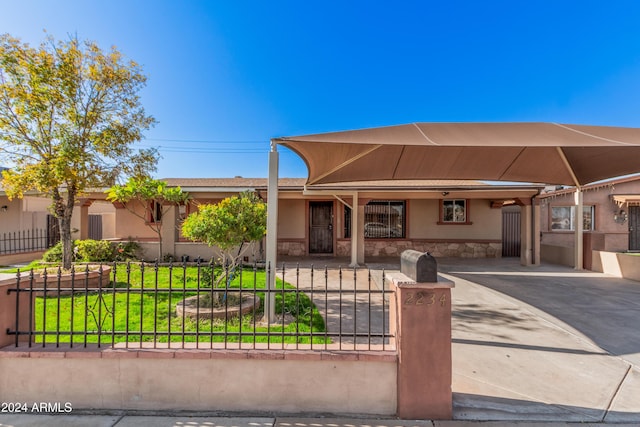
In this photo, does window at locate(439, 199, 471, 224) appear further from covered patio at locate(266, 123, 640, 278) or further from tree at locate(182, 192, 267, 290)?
tree at locate(182, 192, 267, 290)

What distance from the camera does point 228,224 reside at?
4594mm

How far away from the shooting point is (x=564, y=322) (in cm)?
453

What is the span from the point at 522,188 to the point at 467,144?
686cm

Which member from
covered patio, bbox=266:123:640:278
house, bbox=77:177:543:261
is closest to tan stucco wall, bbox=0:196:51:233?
house, bbox=77:177:543:261

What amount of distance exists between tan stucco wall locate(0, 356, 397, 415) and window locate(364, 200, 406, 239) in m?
9.95

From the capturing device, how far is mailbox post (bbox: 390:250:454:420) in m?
2.34

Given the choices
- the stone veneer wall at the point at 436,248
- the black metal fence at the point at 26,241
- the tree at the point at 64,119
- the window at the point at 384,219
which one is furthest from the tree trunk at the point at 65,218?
the window at the point at 384,219

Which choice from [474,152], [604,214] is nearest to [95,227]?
[474,152]

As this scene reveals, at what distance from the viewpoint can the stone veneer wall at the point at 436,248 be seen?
11.7 metres

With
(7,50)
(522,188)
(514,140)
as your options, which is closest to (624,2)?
(522,188)

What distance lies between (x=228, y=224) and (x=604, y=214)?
1656cm

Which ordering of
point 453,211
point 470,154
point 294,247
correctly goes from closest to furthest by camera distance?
point 470,154 < point 453,211 < point 294,247

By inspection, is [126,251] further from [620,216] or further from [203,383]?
[620,216]

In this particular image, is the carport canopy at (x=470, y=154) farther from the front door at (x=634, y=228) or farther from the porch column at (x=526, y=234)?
the front door at (x=634, y=228)
